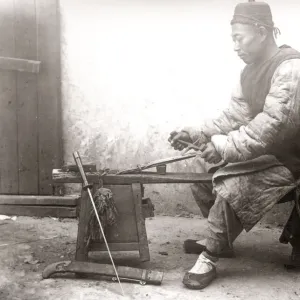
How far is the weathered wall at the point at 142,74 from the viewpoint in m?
4.39

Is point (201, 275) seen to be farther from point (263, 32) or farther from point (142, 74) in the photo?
point (142, 74)

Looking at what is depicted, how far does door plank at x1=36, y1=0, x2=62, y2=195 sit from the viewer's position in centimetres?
446

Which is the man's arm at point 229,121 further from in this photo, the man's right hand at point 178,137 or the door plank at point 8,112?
the door plank at point 8,112

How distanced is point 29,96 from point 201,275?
2.29m

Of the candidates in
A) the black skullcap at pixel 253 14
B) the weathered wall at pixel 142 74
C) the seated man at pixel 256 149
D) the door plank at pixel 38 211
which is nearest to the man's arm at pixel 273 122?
the seated man at pixel 256 149

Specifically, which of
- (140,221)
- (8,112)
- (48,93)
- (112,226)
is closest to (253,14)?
(140,221)

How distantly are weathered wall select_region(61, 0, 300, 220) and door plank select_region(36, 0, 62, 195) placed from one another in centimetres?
8

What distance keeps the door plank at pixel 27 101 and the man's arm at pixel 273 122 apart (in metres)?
2.11

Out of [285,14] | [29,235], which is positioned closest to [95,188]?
[29,235]

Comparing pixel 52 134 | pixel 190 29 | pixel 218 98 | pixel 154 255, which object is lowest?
pixel 154 255

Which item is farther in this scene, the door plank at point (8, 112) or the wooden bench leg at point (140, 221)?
the door plank at point (8, 112)

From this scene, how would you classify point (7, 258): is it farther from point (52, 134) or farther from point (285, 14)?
point (285, 14)

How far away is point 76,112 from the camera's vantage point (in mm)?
4645

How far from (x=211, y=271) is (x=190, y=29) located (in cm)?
212
